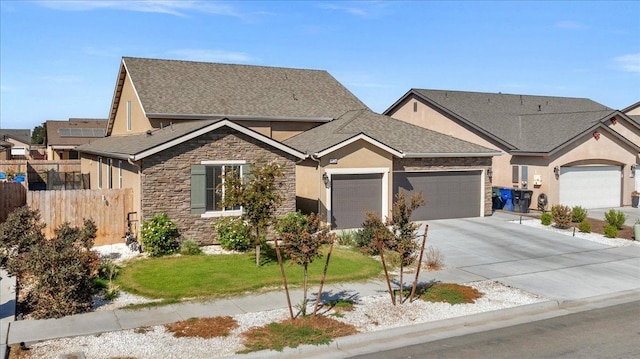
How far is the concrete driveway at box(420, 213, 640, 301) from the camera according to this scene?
13.9 m

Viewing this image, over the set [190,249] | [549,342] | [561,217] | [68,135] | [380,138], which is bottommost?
[549,342]

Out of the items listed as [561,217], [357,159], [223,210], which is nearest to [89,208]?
[223,210]

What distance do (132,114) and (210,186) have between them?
435 inches

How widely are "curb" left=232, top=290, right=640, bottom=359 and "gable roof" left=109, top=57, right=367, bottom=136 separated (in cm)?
1666

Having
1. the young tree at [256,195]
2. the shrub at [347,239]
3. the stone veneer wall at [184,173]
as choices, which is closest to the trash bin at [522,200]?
the shrub at [347,239]

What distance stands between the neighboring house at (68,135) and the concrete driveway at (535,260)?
38.0 m

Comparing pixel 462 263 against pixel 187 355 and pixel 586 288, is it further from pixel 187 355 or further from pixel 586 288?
pixel 187 355

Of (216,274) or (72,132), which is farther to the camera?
(72,132)

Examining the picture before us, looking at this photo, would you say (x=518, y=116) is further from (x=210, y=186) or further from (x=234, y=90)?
(x=210, y=186)

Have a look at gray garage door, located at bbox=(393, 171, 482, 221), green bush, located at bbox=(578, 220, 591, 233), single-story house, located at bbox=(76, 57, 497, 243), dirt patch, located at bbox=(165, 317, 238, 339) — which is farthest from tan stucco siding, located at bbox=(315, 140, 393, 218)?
dirt patch, located at bbox=(165, 317, 238, 339)

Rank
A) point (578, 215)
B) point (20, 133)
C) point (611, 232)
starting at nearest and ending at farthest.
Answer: point (611, 232)
point (578, 215)
point (20, 133)

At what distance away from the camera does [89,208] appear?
699 inches

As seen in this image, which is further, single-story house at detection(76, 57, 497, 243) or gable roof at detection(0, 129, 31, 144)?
gable roof at detection(0, 129, 31, 144)

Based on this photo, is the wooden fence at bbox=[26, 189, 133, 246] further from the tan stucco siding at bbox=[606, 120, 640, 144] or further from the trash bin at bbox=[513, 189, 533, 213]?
the tan stucco siding at bbox=[606, 120, 640, 144]
